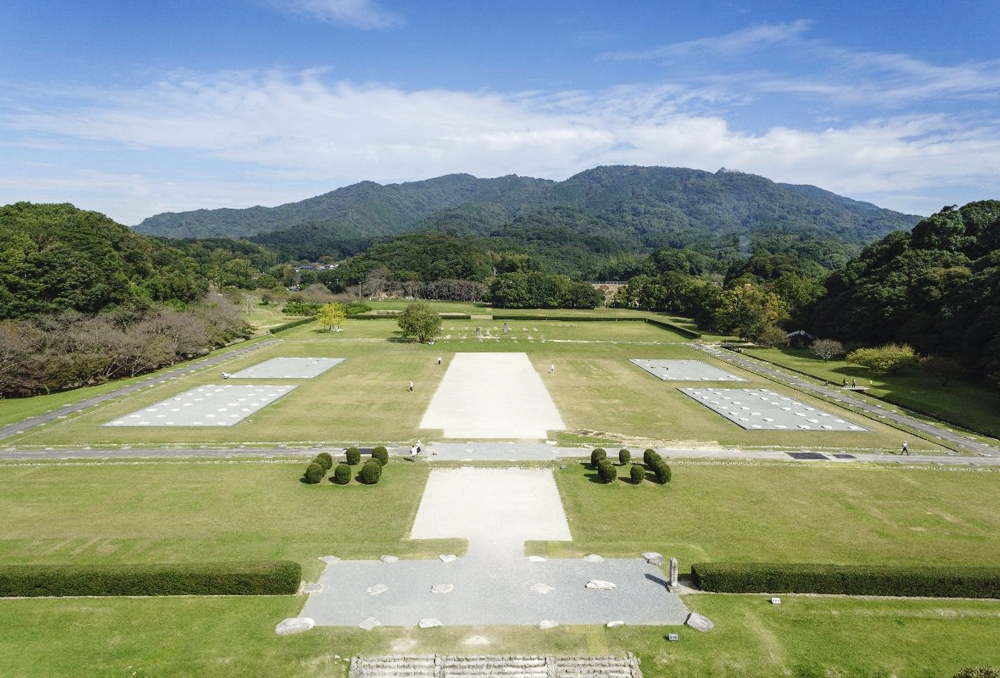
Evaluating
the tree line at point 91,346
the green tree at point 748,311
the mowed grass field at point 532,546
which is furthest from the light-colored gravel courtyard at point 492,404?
the green tree at point 748,311

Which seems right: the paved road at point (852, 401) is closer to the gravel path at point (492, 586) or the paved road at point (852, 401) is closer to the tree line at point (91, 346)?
the gravel path at point (492, 586)

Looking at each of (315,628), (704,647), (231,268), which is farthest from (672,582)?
(231,268)

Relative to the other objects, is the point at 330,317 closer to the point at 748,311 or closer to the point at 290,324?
the point at 290,324

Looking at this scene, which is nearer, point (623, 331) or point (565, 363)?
point (565, 363)

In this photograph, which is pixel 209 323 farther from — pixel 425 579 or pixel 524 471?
pixel 425 579

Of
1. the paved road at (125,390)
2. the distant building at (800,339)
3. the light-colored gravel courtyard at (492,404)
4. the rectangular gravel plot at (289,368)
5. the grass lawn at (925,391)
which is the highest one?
the distant building at (800,339)

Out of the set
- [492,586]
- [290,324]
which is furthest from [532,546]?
[290,324]
